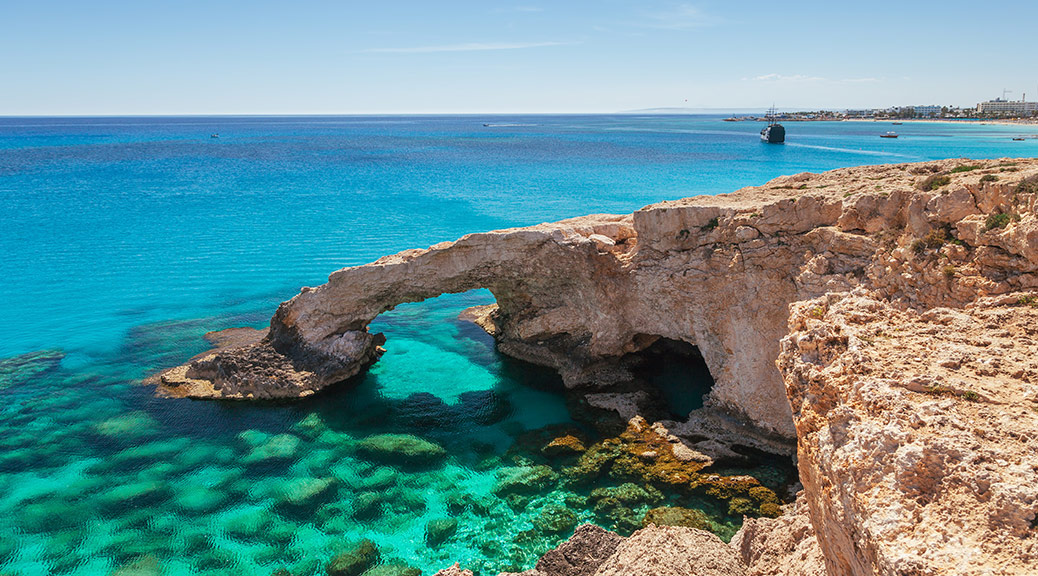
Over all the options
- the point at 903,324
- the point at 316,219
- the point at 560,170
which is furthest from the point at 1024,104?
the point at 903,324

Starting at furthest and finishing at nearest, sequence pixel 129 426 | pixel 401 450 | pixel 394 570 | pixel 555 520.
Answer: pixel 129 426 < pixel 401 450 < pixel 555 520 < pixel 394 570

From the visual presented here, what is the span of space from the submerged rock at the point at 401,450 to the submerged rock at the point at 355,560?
145 inches

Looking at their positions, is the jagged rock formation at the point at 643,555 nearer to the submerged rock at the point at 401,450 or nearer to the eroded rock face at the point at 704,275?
the eroded rock face at the point at 704,275

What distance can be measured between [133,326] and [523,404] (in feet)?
65.5

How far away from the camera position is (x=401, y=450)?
18719mm

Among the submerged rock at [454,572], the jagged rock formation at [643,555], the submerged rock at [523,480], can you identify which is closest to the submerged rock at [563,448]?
the submerged rock at [523,480]

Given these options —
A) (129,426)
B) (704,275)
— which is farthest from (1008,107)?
(129,426)

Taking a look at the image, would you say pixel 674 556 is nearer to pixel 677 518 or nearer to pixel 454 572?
pixel 677 518

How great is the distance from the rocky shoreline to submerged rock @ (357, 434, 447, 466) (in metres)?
4.41

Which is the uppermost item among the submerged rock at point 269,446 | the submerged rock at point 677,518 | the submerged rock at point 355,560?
the submerged rock at point 269,446

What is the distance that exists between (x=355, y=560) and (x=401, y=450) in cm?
478

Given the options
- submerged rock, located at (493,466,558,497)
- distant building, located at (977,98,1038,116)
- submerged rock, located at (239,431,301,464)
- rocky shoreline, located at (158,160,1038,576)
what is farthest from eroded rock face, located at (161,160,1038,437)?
distant building, located at (977,98,1038,116)

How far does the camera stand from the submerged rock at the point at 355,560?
13.9 m

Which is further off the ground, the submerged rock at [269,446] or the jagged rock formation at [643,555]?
the jagged rock formation at [643,555]
